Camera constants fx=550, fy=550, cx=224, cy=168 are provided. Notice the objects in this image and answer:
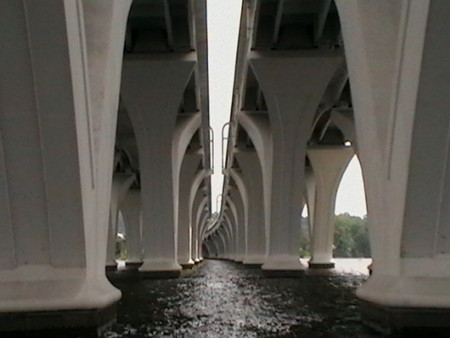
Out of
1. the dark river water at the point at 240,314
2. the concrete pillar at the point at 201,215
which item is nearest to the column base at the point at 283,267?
the dark river water at the point at 240,314

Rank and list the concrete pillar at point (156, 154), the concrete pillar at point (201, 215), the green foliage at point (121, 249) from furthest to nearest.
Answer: the green foliage at point (121, 249), the concrete pillar at point (201, 215), the concrete pillar at point (156, 154)

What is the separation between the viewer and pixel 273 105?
2391 cm

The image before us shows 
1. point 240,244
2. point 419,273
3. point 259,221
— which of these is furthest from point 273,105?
point 240,244

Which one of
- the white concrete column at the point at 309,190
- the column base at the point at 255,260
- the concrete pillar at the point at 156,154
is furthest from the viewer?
the white concrete column at the point at 309,190

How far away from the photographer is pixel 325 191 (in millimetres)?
39250

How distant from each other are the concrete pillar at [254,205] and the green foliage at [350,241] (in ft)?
331

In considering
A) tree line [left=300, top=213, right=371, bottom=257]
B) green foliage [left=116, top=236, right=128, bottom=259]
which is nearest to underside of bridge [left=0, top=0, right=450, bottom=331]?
green foliage [left=116, top=236, right=128, bottom=259]

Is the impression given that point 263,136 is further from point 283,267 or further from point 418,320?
point 418,320

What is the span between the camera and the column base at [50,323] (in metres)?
8.77

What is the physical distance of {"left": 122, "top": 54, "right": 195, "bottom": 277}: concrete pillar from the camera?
23.4m

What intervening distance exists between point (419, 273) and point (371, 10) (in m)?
4.82

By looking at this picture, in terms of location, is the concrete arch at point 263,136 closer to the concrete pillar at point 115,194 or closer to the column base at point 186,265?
the column base at point 186,265

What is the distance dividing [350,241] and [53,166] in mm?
145904

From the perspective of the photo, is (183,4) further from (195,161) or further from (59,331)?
(195,161)
